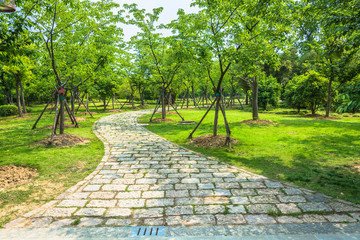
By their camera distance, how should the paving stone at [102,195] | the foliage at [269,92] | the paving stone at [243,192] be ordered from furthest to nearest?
the foliage at [269,92], the paving stone at [243,192], the paving stone at [102,195]

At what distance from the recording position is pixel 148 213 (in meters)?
3.89

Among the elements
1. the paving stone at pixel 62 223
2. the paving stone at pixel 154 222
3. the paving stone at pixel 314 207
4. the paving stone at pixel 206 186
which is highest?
the paving stone at pixel 62 223

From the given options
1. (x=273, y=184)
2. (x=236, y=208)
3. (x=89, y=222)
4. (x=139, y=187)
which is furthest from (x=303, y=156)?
(x=89, y=222)

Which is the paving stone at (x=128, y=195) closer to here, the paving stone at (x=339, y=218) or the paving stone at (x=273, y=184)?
the paving stone at (x=273, y=184)

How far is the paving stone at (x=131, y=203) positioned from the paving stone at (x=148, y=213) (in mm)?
192

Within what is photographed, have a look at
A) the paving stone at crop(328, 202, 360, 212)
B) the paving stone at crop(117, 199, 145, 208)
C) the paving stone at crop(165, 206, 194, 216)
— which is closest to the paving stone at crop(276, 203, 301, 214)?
the paving stone at crop(328, 202, 360, 212)

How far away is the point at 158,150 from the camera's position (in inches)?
331

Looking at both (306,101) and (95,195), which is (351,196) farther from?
(306,101)

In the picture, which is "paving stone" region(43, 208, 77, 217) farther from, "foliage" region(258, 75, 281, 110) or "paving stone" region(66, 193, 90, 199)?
"foliage" region(258, 75, 281, 110)

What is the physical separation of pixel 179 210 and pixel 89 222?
5.22 ft

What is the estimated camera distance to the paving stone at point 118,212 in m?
3.84

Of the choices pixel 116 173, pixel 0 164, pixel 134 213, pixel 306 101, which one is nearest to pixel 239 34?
pixel 116 173

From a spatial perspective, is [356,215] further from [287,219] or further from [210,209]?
[210,209]

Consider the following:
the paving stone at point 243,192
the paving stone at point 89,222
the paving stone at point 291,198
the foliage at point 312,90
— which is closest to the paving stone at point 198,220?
the paving stone at point 243,192
